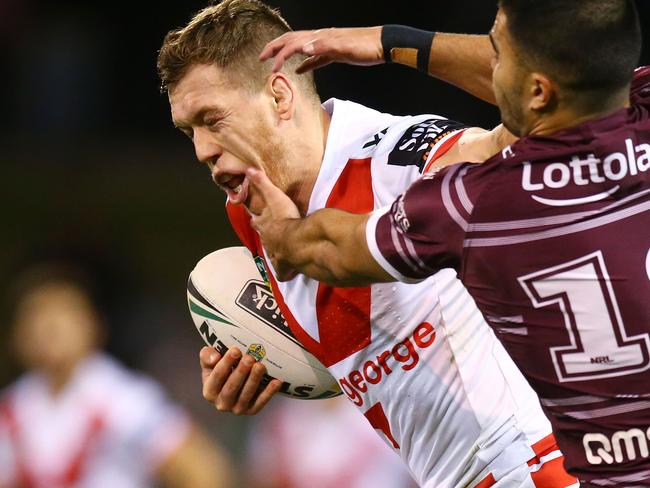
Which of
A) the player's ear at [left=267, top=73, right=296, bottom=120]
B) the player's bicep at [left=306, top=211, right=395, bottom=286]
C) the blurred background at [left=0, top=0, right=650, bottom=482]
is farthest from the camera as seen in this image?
the blurred background at [left=0, top=0, right=650, bottom=482]

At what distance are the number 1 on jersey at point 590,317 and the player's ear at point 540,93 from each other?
364mm

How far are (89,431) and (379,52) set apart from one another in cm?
386

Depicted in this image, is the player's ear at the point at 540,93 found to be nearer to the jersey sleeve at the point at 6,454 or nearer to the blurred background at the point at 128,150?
the jersey sleeve at the point at 6,454

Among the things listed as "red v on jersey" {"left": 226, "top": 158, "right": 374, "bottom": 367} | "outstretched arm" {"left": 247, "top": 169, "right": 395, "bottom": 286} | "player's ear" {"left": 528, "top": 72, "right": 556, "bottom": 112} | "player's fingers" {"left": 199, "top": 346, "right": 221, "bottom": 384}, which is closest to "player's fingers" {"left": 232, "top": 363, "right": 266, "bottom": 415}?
"player's fingers" {"left": 199, "top": 346, "right": 221, "bottom": 384}

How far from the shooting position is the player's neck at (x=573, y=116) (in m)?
2.74

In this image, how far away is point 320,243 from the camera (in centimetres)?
299

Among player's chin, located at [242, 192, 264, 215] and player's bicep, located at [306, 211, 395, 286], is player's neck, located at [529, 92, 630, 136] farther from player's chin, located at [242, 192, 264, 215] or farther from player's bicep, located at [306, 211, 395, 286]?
player's chin, located at [242, 192, 264, 215]

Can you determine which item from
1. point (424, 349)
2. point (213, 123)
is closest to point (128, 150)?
point (213, 123)

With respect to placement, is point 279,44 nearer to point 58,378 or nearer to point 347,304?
point 347,304

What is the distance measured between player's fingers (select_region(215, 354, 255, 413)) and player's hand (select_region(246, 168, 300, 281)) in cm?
62

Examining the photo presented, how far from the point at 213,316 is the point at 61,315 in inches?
109

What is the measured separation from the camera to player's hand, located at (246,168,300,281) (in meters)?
3.13

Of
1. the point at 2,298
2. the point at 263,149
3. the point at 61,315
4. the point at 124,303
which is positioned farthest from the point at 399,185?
the point at 2,298

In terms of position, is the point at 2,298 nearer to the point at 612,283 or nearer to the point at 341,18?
the point at 341,18
